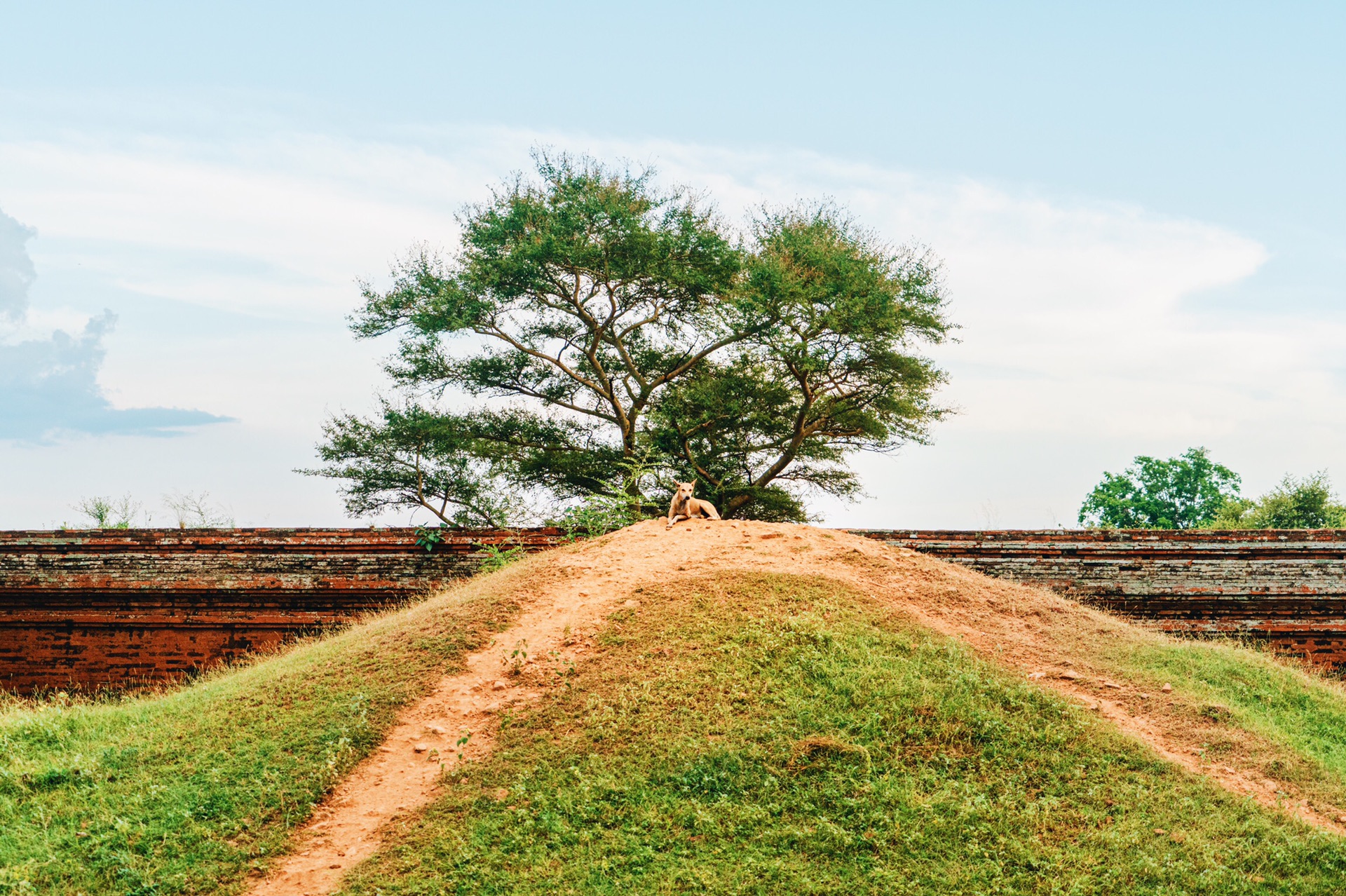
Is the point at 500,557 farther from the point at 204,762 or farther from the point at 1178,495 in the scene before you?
the point at 1178,495

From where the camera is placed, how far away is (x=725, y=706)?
7230 millimetres

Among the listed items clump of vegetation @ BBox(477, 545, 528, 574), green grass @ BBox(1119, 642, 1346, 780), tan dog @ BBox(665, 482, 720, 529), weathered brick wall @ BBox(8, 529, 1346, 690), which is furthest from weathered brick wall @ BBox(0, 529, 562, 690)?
green grass @ BBox(1119, 642, 1346, 780)

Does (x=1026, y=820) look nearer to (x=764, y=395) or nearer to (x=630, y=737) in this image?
(x=630, y=737)

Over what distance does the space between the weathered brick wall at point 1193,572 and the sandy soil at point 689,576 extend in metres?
1.69

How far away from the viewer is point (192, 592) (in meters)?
13.4

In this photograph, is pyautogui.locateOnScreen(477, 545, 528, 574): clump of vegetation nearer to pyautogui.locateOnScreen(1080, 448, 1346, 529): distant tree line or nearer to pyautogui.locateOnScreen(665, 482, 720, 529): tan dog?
pyautogui.locateOnScreen(665, 482, 720, 529): tan dog

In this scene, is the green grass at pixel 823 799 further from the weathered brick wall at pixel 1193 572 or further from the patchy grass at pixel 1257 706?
the weathered brick wall at pixel 1193 572

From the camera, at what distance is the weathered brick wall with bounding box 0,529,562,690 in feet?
43.5

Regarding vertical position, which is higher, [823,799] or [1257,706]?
[1257,706]

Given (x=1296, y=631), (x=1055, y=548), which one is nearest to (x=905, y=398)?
(x=1055, y=548)

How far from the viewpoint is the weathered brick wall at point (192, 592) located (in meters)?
13.3

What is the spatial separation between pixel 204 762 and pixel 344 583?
595 centimetres

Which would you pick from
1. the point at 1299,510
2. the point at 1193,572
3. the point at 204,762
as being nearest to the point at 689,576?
the point at 204,762

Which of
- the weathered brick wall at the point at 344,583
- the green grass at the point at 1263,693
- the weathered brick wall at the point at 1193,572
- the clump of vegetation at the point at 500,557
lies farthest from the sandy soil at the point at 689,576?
the weathered brick wall at the point at 344,583
